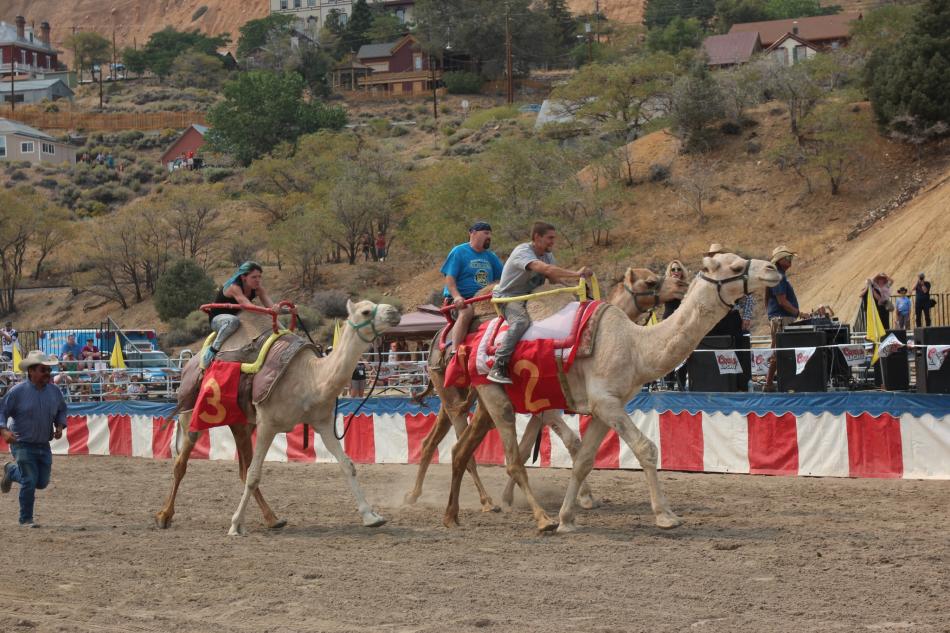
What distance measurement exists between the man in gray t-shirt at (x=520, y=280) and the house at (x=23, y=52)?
549 feet

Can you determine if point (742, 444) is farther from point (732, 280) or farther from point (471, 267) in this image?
point (732, 280)

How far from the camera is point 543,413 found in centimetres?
1389

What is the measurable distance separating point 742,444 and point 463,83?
330 feet

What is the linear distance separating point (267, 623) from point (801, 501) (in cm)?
751

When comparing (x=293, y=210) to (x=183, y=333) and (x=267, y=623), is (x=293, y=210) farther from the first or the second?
(x=267, y=623)

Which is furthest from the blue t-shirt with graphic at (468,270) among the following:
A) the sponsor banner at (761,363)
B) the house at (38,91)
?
the house at (38,91)

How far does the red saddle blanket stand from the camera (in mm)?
12586

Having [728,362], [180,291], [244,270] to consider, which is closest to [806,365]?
[728,362]

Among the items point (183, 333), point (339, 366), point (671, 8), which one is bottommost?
point (183, 333)

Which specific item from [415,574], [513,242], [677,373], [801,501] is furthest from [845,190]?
[415,574]

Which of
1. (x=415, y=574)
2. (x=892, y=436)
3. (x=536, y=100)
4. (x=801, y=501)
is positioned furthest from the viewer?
(x=536, y=100)

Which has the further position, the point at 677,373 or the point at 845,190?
the point at 845,190

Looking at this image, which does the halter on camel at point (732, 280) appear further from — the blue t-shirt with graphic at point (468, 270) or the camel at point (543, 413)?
the blue t-shirt with graphic at point (468, 270)

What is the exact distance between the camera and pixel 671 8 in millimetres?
135375
